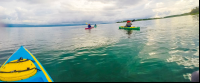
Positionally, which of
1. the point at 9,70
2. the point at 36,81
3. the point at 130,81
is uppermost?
the point at 9,70

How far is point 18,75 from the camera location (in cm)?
565

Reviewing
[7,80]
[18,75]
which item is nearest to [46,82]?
[18,75]

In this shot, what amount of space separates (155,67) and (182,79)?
175 centimetres

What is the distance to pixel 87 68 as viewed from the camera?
784 cm

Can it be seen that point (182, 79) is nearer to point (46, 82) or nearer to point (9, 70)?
point (46, 82)

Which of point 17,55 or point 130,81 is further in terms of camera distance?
point 17,55

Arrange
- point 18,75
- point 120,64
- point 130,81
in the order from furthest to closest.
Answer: point 120,64
point 130,81
point 18,75

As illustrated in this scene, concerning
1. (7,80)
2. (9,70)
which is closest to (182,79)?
Answer: (7,80)

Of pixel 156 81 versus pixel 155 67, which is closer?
pixel 156 81

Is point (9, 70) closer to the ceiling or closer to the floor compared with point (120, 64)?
closer to the ceiling

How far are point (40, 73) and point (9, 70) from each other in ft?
6.37

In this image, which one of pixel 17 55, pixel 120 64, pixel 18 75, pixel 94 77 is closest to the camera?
pixel 18 75

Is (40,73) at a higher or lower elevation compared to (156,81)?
higher

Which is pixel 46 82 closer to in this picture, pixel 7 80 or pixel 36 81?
pixel 36 81
